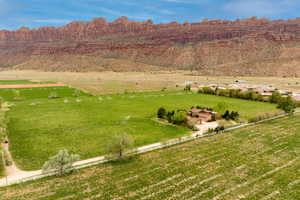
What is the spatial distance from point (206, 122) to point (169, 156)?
646 inches

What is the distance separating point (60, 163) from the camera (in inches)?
741

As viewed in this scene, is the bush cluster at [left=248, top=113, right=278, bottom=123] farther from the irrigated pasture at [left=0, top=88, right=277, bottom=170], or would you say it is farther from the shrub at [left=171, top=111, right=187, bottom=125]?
the shrub at [left=171, top=111, right=187, bottom=125]

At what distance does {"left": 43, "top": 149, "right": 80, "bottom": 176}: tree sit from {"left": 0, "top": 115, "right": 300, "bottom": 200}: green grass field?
1.02 m

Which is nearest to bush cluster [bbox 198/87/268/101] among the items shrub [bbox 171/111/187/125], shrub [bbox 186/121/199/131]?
shrub [bbox 186/121/199/131]

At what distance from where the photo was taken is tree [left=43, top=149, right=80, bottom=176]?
18594mm

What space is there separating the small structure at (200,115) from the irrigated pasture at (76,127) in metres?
4.87

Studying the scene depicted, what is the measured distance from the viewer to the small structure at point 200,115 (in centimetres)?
3653

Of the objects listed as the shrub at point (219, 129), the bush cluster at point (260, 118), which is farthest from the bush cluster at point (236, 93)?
the shrub at point (219, 129)

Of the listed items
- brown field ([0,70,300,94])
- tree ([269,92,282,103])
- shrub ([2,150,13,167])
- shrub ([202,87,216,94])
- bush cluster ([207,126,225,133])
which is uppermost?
brown field ([0,70,300,94])

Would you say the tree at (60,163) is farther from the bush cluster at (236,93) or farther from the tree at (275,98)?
the bush cluster at (236,93)

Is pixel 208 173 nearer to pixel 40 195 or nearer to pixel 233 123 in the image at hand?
pixel 40 195

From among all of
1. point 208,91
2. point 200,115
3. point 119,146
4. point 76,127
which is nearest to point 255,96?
point 208,91

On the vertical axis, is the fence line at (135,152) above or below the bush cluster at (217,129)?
below

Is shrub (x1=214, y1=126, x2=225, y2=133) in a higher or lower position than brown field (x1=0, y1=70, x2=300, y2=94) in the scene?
lower
